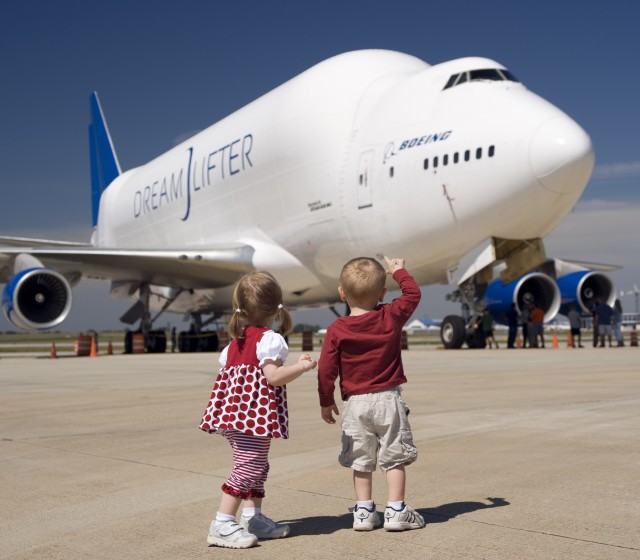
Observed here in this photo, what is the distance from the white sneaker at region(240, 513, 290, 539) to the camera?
9.53ft

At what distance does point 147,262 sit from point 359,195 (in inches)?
235

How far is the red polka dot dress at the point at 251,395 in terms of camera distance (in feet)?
9.98

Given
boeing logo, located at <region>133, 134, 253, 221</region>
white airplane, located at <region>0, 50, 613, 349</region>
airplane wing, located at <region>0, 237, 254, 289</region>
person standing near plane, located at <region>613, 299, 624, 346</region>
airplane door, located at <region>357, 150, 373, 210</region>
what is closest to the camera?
white airplane, located at <region>0, 50, 613, 349</region>

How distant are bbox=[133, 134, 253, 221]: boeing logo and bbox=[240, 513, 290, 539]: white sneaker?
1577 centimetres

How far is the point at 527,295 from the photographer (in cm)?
2066

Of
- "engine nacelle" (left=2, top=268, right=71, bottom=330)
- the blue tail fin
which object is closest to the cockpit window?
"engine nacelle" (left=2, top=268, right=71, bottom=330)

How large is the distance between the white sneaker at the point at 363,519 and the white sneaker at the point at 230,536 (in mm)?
363

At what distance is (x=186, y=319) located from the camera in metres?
23.8

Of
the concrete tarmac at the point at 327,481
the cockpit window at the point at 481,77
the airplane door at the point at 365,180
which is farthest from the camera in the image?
the airplane door at the point at 365,180

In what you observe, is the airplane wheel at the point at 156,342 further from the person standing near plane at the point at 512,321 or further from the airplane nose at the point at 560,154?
the airplane nose at the point at 560,154

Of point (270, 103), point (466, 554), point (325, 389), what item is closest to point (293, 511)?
point (325, 389)

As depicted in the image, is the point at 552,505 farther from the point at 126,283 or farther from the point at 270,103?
the point at 126,283

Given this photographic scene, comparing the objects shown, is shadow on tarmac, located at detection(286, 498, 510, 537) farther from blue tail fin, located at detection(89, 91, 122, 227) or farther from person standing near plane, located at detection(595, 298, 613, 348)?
blue tail fin, located at detection(89, 91, 122, 227)

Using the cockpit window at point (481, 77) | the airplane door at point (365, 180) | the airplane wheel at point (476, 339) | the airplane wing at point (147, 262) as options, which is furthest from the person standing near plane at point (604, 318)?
the airplane wing at point (147, 262)
